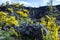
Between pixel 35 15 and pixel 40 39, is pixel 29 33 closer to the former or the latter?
pixel 40 39

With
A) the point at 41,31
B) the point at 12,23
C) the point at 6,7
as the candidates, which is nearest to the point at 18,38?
the point at 41,31

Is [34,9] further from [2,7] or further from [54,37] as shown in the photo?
[54,37]

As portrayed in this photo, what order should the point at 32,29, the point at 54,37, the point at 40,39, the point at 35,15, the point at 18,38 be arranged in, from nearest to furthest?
the point at 54,37 → the point at 40,39 → the point at 32,29 → the point at 18,38 → the point at 35,15

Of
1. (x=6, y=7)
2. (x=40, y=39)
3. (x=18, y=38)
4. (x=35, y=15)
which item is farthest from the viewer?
(x=35, y=15)

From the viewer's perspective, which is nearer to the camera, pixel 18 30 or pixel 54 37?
pixel 54 37

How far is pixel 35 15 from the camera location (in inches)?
1125

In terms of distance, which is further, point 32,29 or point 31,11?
point 31,11

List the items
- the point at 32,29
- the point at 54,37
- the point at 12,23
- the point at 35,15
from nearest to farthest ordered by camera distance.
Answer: the point at 54,37 → the point at 32,29 → the point at 12,23 → the point at 35,15

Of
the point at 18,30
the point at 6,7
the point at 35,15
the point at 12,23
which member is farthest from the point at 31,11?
the point at 18,30

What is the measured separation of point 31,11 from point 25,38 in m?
18.2

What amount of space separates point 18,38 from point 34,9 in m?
18.8

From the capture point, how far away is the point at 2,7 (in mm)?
26969

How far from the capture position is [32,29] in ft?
33.1

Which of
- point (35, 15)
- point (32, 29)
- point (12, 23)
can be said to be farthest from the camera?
point (35, 15)
